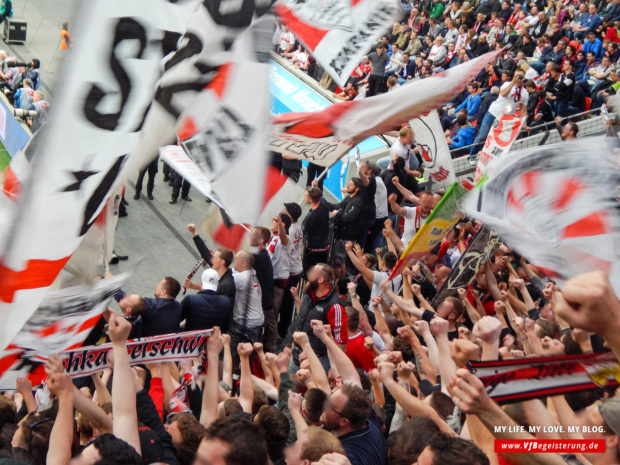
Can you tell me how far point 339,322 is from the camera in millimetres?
6824

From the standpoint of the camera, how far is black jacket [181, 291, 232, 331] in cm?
723

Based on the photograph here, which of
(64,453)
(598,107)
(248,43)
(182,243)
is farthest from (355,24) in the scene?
(598,107)

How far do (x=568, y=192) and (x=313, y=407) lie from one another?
1893 millimetres

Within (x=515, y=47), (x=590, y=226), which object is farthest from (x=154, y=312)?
(x=515, y=47)

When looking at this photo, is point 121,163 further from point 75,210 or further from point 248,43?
point 248,43

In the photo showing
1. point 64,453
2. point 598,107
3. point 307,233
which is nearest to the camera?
point 64,453

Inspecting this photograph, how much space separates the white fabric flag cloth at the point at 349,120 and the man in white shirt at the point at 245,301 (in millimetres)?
2466

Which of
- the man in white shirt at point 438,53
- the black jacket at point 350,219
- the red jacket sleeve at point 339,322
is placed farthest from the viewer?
the man in white shirt at point 438,53

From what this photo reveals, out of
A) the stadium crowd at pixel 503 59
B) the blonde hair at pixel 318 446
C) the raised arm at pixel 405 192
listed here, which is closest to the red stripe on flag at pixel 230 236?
the blonde hair at pixel 318 446

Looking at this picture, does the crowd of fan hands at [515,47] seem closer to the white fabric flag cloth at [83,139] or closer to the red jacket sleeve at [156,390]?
the red jacket sleeve at [156,390]

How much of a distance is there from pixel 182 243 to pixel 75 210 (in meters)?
9.10

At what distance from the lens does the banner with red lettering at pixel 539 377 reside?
9.61 feet

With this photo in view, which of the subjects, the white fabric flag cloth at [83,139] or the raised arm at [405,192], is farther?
the raised arm at [405,192]

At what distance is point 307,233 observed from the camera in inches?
376
